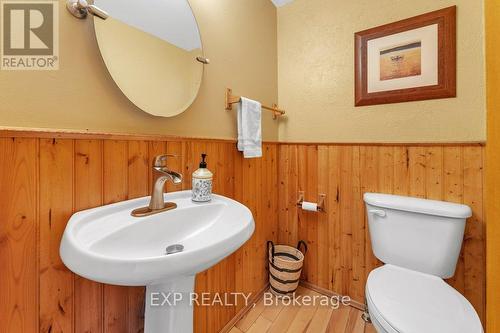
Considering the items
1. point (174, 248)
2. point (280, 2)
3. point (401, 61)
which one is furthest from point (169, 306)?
point (280, 2)

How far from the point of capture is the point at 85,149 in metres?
0.68

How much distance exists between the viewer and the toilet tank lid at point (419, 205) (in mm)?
1044

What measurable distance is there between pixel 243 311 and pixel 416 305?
0.96m

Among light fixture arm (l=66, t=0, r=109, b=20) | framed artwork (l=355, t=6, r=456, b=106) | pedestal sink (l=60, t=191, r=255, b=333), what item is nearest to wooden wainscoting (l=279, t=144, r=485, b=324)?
framed artwork (l=355, t=6, r=456, b=106)

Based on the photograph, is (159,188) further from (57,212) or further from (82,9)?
(82,9)

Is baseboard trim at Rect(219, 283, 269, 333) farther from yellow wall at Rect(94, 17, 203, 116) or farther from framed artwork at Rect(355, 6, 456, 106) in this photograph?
framed artwork at Rect(355, 6, 456, 106)

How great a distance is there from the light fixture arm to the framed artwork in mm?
1411

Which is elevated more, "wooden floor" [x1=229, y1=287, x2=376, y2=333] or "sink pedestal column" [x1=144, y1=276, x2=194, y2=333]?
"sink pedestal column" [x1=144, y1=276, x2=194, y2=333]

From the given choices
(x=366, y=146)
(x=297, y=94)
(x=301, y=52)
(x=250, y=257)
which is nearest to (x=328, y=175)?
(x=366, y=146)

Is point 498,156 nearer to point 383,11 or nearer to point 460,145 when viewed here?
point 460,145

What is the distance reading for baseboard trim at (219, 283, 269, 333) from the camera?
4.17 ft

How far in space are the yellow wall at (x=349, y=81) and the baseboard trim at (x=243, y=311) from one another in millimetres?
1173

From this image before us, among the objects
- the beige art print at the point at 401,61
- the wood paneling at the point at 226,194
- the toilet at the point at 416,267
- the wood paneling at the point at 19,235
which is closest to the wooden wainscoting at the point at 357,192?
the wood paneling at the point at 226,194

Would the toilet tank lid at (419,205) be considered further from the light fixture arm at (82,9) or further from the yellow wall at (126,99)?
the light fixture arm at (82,9)
